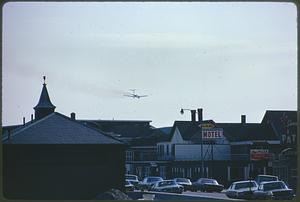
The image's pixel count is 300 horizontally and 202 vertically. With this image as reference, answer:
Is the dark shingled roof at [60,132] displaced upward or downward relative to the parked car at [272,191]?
upward

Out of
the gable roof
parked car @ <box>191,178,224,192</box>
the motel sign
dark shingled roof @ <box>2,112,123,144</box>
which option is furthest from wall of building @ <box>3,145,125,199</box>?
the gable roof

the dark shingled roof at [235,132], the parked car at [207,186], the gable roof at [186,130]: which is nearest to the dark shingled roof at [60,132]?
the parked car at [207,186]

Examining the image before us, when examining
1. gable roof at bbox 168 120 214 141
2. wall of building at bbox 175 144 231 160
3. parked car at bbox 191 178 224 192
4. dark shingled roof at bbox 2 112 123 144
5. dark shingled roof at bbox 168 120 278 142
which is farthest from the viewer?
gable roof at bbox 168 120 214 141

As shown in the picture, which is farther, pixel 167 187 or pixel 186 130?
pixel 186 130

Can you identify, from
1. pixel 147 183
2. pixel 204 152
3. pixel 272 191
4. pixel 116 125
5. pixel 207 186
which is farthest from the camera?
pixel 204 152

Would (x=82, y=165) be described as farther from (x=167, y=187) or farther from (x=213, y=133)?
(x=213, y=133)

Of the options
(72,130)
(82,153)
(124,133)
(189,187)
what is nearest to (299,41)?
(82,153)

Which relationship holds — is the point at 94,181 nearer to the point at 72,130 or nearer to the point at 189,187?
the point at 72,130

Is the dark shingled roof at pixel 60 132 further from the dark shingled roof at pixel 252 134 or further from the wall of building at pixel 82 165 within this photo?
the dark shingled roof at pixel 252 134

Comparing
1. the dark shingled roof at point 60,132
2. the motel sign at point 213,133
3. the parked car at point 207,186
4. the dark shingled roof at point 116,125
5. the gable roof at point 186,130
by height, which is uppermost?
the gable roof at point 186,130

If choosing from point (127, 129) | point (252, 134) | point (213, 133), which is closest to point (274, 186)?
point (127, 129)

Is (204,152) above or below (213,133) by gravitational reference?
below

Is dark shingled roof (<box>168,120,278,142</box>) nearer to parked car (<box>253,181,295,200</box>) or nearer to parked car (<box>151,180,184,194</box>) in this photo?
parked car (<box>151,180,184,194</box>)
